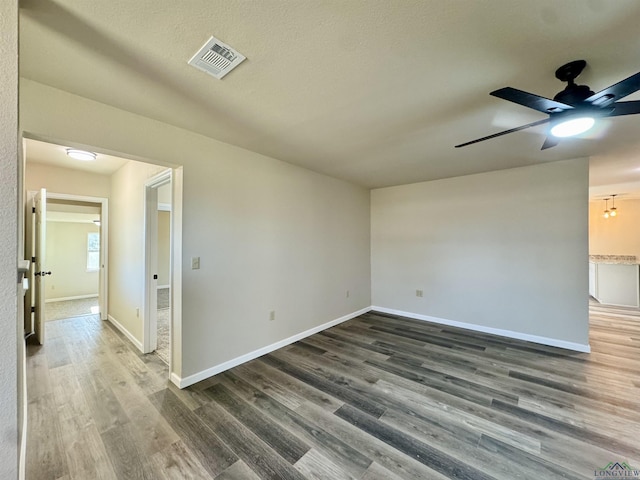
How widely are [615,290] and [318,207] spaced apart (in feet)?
21.7

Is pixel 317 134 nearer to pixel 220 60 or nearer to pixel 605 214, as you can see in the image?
pixel 220 60

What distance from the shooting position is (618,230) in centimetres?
632

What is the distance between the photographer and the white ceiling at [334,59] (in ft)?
3.96

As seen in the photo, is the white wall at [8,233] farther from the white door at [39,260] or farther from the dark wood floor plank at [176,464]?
the white door at [39,260]

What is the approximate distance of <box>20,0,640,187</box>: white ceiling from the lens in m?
1.21

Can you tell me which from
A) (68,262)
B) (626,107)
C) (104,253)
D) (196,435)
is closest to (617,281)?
(626,107)

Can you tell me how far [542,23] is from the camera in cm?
127

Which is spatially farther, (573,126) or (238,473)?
(573,126)

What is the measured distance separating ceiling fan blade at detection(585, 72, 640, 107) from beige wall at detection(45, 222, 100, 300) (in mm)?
9849

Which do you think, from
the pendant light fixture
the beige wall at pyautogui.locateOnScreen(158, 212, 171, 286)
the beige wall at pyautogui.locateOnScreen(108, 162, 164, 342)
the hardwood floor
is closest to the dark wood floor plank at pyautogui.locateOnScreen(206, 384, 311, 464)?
the hardwood floor

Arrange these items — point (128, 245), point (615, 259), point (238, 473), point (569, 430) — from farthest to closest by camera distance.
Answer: point (615, 259), point (128, 245), point (569, 430), point (238, 473)

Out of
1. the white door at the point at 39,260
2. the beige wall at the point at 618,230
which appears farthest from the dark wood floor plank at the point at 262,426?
the beige wall at the point at 618,230

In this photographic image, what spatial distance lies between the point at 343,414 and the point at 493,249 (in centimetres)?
330

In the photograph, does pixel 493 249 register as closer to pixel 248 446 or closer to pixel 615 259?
pixel 248 446
